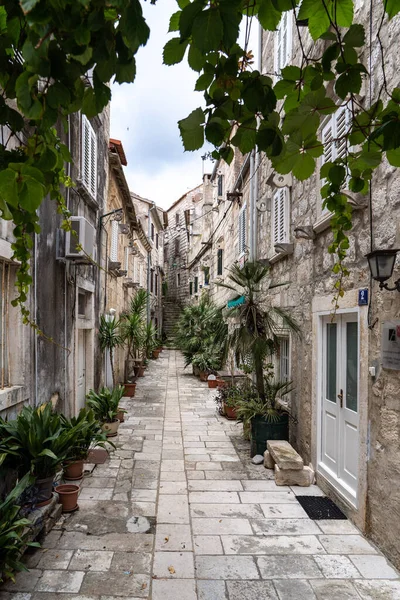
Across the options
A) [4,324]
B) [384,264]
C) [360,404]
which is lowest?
[360,404]

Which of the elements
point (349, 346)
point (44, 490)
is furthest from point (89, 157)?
point (44, 490)

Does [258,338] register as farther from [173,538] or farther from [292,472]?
[173,538]

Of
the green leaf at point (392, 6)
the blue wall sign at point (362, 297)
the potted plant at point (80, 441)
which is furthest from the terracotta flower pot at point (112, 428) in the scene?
the green leaf at point (392, 6)

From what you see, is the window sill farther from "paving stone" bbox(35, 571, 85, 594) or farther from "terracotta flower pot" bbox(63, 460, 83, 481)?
"paving stone" bbox(35, 571, 85, 594)

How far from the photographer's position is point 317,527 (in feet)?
14.4

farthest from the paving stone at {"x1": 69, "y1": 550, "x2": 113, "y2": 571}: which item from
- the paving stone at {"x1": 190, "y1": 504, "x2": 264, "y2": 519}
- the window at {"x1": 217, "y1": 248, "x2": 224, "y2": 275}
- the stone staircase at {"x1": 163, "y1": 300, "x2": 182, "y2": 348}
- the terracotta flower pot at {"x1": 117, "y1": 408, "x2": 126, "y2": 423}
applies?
the stone staircase at {"x1": 163, "y1": 300, "x2": 182, "y2": 348}

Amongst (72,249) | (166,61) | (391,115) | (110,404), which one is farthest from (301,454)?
(166,61)

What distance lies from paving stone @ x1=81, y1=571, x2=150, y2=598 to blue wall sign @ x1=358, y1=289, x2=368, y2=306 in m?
3.07

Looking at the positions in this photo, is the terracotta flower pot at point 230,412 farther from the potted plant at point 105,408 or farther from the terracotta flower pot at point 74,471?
the terracotta flower pot at point 74,471

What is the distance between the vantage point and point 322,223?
524cm

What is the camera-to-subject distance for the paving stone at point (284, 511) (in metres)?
4.65

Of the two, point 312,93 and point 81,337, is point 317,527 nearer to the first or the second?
point 312,93

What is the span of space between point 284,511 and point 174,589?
1.85 metres

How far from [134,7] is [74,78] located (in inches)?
11.3
